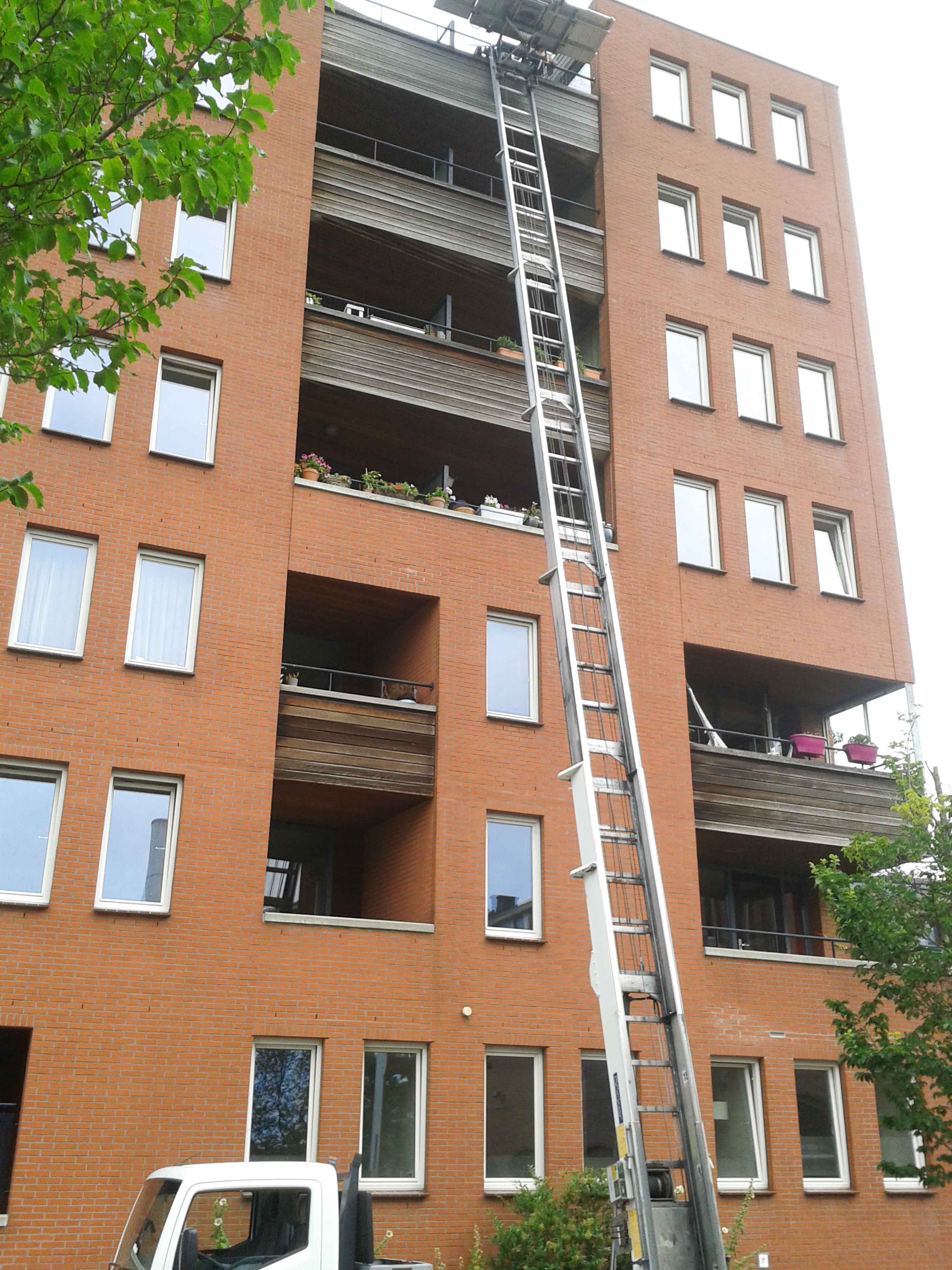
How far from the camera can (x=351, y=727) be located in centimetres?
1803

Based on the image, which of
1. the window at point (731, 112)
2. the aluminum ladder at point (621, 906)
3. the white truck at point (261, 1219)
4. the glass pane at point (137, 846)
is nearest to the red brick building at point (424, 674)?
the glass pane at point (137, 846)

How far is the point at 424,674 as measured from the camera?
19.2m

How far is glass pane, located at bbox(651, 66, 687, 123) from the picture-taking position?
26000 millimetres

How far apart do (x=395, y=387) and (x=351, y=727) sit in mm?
6184

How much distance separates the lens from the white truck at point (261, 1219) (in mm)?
8750

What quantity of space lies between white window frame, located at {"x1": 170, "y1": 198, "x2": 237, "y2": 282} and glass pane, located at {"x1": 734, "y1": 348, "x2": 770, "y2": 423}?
9.91 metres

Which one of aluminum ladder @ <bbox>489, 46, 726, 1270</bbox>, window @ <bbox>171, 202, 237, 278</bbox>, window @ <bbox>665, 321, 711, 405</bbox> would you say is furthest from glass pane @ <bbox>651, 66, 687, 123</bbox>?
aluminum ladder @ <bbox>489, 46, 726, 1270</bbox>

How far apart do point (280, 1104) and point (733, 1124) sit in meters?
7.05

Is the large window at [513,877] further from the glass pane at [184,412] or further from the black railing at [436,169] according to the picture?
the black railing at [436,169]

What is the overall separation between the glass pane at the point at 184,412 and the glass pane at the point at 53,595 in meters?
2.27

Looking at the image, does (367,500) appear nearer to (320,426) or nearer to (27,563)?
(320,426)

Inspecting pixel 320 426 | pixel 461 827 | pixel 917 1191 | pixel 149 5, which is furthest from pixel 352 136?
pixel 917 1191

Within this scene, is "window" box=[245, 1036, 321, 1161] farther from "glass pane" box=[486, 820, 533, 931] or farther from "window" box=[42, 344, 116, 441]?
"window" box=[42, 344, 116, 441]

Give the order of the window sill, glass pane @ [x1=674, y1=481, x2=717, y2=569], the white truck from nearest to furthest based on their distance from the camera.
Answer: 1. the white truck
2. the window sill
3. glass pane @ [x1=674, y1=481, x2=717, y2=569]
